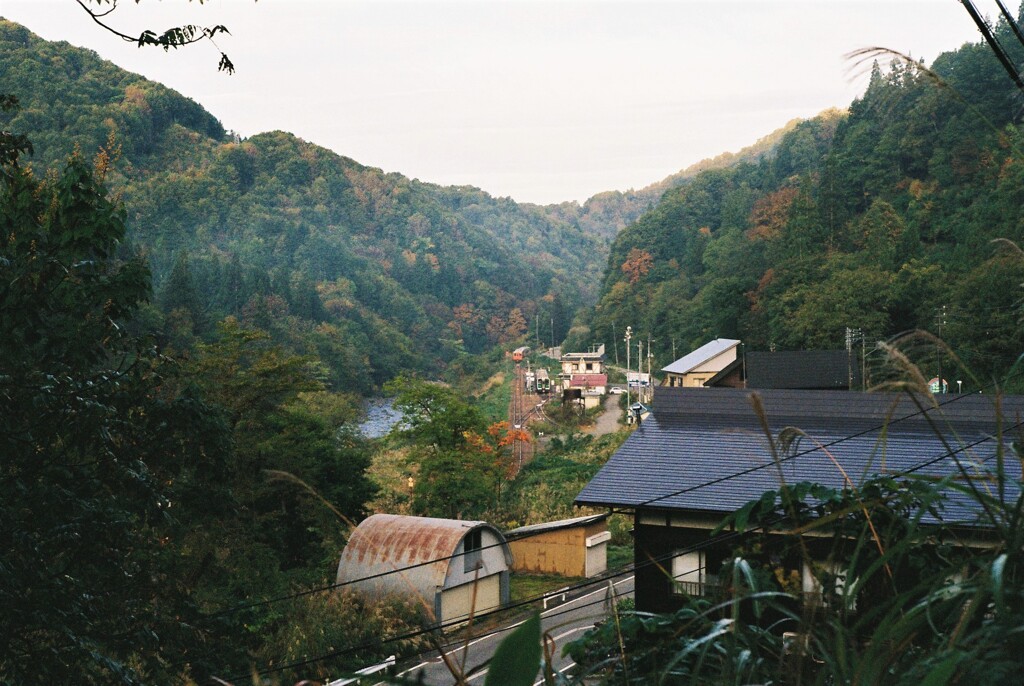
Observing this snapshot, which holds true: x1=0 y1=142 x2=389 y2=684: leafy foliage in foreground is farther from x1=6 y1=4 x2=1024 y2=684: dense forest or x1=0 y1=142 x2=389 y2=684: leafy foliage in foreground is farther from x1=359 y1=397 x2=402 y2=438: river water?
x1=359 y1=397 x2=402 y2=438: river water

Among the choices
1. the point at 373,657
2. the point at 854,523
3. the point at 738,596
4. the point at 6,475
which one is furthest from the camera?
the point at 373,657

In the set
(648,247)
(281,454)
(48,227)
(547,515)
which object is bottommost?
(547,515)

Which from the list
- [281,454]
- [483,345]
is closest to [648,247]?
[483,345]

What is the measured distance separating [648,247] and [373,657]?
2097 inches

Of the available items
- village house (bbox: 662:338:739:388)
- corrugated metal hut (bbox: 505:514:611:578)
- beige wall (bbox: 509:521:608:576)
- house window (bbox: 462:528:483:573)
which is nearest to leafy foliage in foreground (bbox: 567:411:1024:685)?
house window (bbox: 462:528:483:573)

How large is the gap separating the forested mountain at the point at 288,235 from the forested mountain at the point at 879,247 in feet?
58.6

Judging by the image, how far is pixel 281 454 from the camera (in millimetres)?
12945

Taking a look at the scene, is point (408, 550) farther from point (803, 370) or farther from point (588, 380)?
point (588, 380)

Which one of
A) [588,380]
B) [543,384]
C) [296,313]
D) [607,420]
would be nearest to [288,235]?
[296,313]

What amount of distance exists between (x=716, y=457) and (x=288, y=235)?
71717mm

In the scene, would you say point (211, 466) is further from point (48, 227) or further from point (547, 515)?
point (547, 515)

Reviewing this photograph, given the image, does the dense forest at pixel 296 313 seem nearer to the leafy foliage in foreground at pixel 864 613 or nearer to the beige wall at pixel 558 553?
the leafy foliage in foreground at pixel 864 613

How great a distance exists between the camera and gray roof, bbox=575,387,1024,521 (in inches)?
287

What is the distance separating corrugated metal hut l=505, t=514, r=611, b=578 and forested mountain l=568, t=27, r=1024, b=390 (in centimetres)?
674
